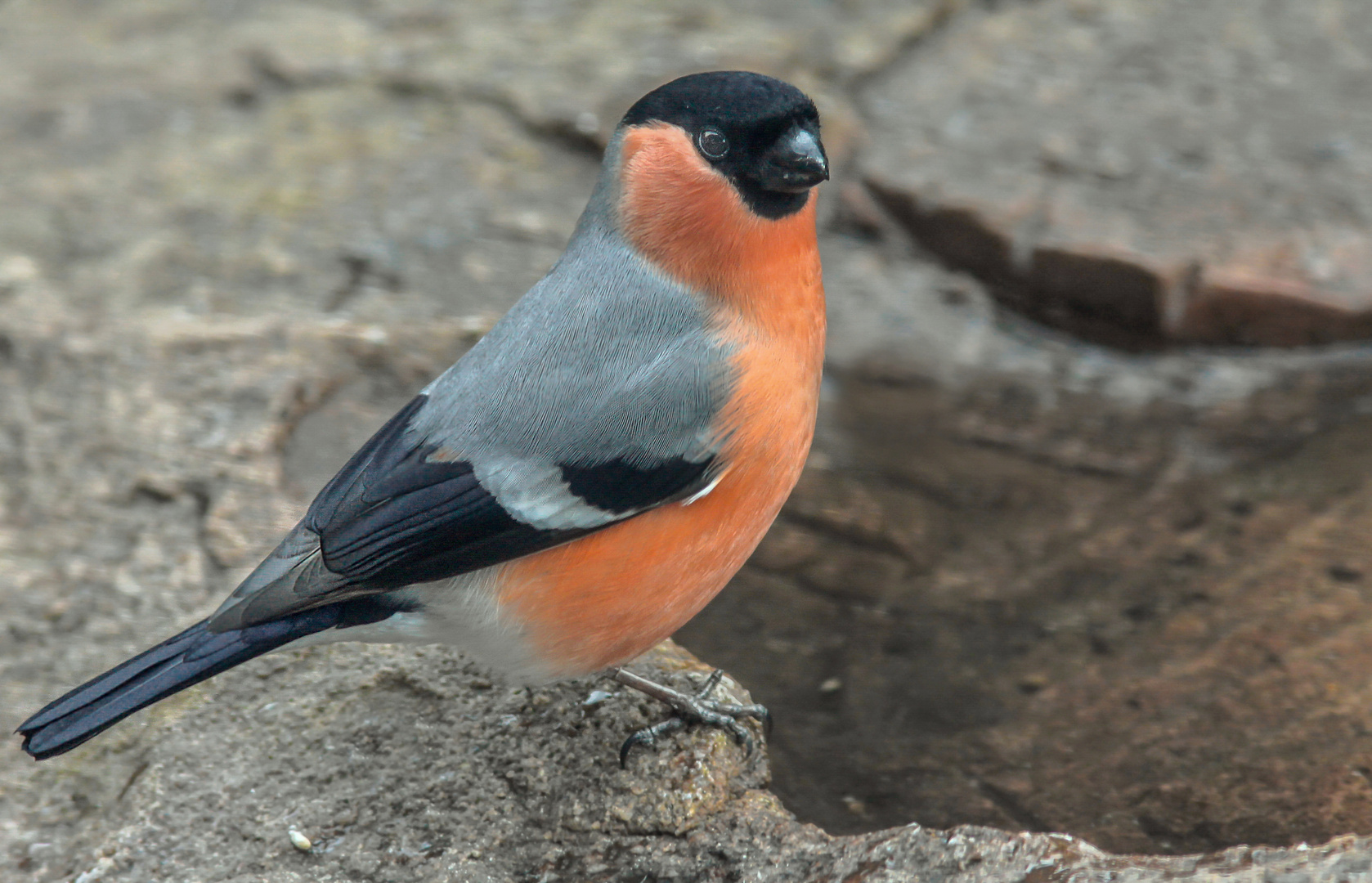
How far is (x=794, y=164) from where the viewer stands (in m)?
3.05

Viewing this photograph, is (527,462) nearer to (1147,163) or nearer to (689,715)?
(689,715)

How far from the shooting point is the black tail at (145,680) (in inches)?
114

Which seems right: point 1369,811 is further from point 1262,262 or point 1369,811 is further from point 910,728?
point 1262,262

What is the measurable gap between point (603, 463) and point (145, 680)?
112cm

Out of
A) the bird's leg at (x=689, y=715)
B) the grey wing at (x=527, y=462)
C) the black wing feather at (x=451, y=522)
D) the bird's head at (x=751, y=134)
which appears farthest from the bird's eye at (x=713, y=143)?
the bird's leg at (x=689, y=715)

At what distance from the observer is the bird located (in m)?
2.98

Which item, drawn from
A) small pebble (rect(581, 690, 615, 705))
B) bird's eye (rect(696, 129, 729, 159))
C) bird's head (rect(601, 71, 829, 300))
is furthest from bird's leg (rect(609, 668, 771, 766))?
bird's eye (rect(696, 129, 729, 159))

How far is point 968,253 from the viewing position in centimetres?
574

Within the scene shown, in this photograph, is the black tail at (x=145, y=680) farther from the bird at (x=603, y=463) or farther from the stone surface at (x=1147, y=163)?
the stone surface at (x=1147, y=163)

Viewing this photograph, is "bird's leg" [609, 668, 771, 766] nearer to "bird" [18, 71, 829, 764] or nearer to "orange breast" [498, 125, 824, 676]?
"bird" [18, 71, 829, 764]

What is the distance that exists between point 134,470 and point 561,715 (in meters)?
1.71

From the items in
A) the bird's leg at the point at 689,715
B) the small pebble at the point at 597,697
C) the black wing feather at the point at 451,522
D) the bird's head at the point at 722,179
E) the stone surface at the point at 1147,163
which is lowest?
the small pebble at the point at 597,697

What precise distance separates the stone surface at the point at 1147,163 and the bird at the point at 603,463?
2629 millimetres

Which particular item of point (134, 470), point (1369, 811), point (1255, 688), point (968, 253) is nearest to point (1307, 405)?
point (968, 253)
